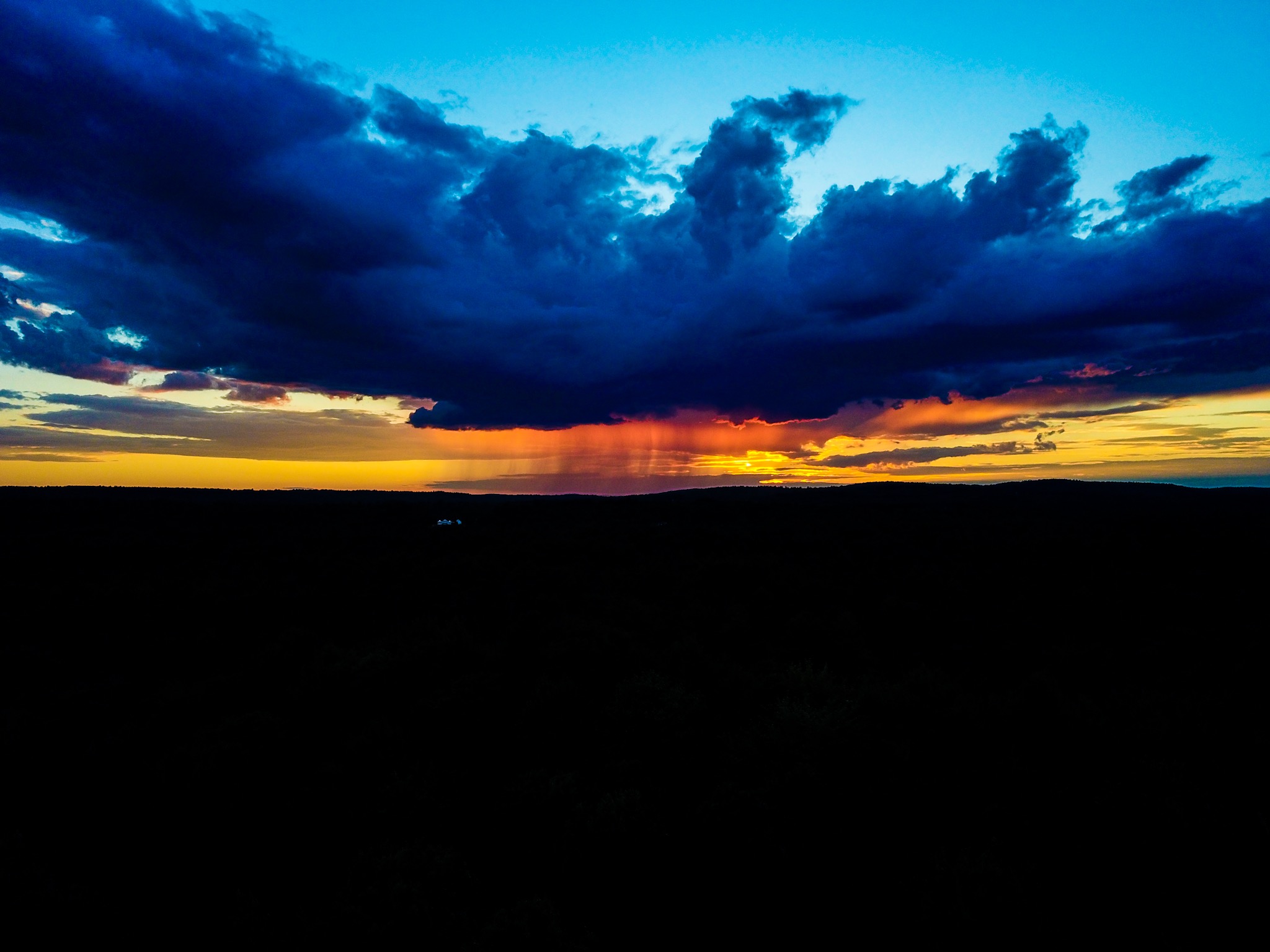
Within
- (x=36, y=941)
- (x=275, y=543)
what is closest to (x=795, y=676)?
(x=36, y=941)

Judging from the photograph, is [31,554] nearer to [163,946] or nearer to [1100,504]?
[163,946]

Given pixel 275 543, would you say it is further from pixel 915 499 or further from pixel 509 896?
pixel 915 499

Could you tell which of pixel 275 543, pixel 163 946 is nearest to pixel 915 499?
pixel 275 543

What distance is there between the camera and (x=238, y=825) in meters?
7.44

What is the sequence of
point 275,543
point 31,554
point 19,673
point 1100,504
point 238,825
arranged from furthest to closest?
1. point 1100,504
2. point 275,543
3. point 31,554
4. point 19,673
5. point 238,825

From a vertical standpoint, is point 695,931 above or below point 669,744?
below

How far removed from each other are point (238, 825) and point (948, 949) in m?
7.92

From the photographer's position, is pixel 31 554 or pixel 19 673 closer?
pixel 19 673

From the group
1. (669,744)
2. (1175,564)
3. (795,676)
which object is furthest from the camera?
(1175,564)

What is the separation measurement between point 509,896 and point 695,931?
193cm

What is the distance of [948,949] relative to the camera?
531 cm

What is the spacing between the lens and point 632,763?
27.2 ft

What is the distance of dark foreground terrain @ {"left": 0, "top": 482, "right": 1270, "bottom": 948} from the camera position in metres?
5.94

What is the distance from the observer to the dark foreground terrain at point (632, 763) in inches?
234
